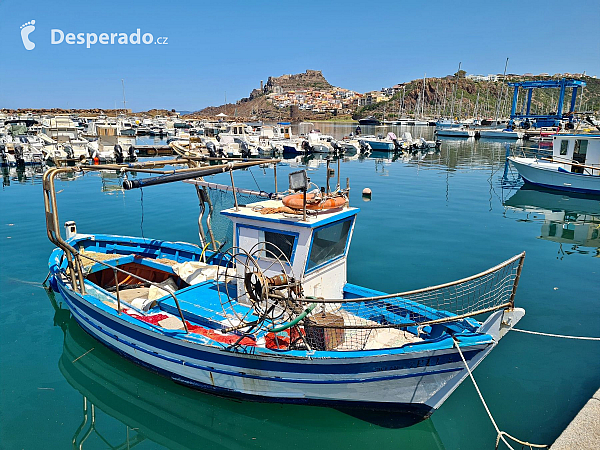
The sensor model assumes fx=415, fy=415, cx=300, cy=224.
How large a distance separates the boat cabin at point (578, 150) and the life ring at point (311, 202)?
22898 mm

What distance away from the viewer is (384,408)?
6676mm

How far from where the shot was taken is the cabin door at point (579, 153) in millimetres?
25531

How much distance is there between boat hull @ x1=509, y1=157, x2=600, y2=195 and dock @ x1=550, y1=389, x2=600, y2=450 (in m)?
23.3

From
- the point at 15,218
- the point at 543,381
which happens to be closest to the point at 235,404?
the point at 543,381

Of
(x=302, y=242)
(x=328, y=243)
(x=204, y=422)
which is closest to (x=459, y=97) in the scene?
(x=328, y=243)

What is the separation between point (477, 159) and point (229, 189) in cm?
3920

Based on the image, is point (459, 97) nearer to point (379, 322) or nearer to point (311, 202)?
point (379, 322)

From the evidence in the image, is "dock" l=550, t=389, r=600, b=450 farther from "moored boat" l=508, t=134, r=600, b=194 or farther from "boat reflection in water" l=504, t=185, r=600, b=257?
"moored boat" l=508, t=134, r=600, b=194

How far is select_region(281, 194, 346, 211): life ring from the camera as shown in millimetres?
7258

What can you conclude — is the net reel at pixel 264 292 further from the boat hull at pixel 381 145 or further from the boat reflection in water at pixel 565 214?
the boat hull at pixel 381 145

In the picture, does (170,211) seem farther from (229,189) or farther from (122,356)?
(122,356)

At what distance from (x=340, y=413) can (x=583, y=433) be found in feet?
11.3

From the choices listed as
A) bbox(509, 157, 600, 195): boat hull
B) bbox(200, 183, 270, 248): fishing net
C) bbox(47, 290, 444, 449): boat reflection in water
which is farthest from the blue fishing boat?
bbox(509, 157, 600, 195): boat hull

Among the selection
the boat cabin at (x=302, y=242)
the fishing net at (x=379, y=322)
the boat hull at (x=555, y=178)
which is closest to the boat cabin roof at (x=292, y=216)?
the boat cabin at (x=302, y=242)
